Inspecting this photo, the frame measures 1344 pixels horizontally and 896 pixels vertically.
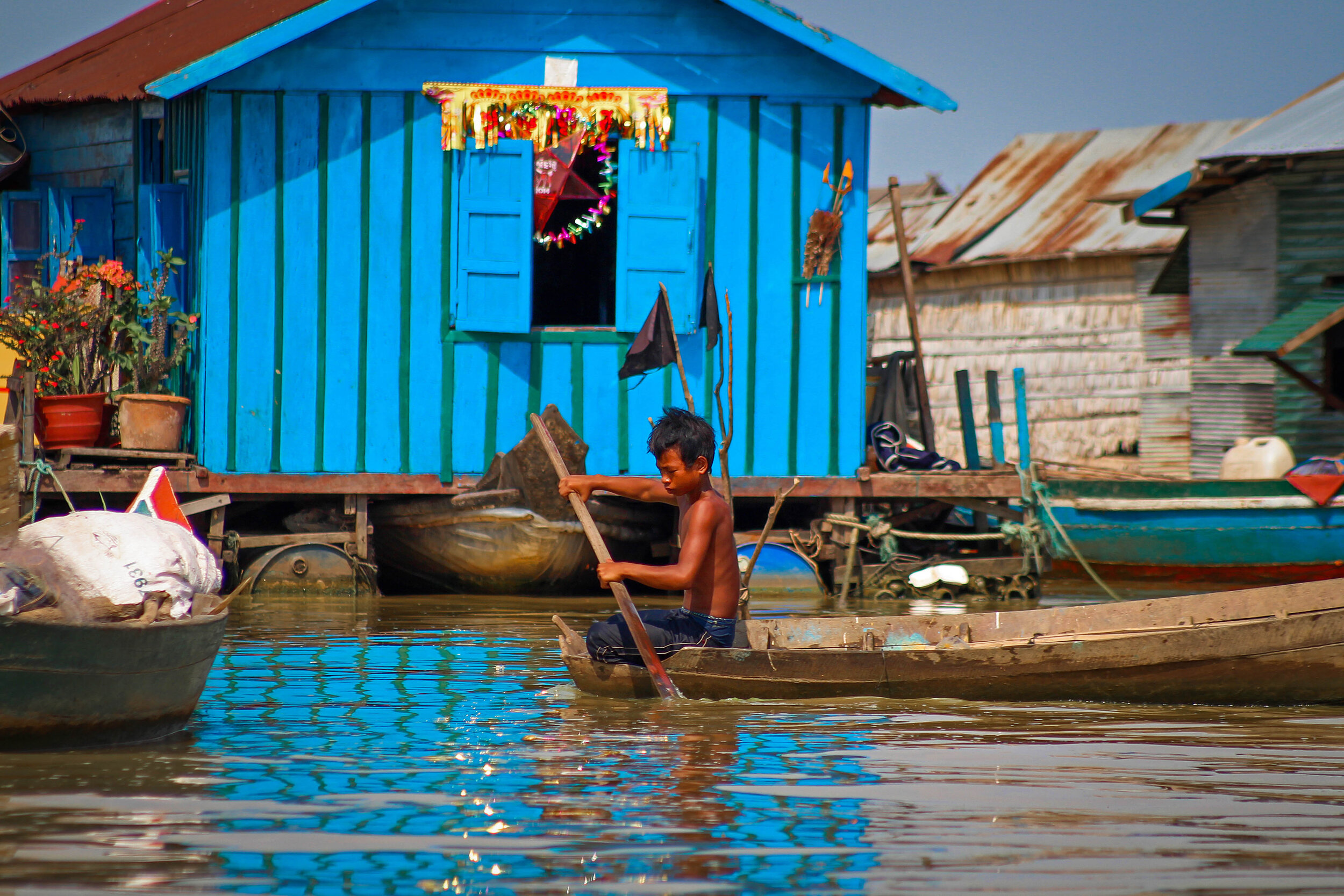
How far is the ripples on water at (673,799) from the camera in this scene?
3863mm

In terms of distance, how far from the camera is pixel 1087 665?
6824mm

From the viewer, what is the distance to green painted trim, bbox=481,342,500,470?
11.5 m

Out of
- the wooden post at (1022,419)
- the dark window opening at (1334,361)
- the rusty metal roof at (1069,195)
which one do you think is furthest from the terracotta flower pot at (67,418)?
the rusty metal roof at (1069,195)

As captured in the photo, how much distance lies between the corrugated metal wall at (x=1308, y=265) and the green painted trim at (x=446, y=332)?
30.1ft

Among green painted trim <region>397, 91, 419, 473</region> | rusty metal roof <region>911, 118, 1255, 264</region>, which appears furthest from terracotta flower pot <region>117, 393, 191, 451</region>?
rusty metal roof <region>911, 118, 1255, 264</region>

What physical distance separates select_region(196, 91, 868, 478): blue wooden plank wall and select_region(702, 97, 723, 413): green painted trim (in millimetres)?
13

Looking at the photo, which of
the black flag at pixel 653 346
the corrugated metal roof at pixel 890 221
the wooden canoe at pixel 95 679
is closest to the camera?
the wooden canoe at pixel 95 679

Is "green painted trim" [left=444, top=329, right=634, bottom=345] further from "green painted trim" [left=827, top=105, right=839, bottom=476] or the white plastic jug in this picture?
the white plastic jug

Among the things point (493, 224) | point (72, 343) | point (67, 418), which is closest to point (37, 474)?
point (67, 418)

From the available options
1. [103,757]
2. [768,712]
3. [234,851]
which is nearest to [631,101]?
[768,712]

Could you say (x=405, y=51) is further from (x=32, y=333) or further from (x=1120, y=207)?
(x=1120, y=207)

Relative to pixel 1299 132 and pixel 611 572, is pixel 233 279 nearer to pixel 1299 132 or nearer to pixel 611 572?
pixel 611 572

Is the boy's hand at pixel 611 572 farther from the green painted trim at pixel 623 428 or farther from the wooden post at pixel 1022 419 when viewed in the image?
the wooden post at pixel 1022 419

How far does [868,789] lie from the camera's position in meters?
4.91
